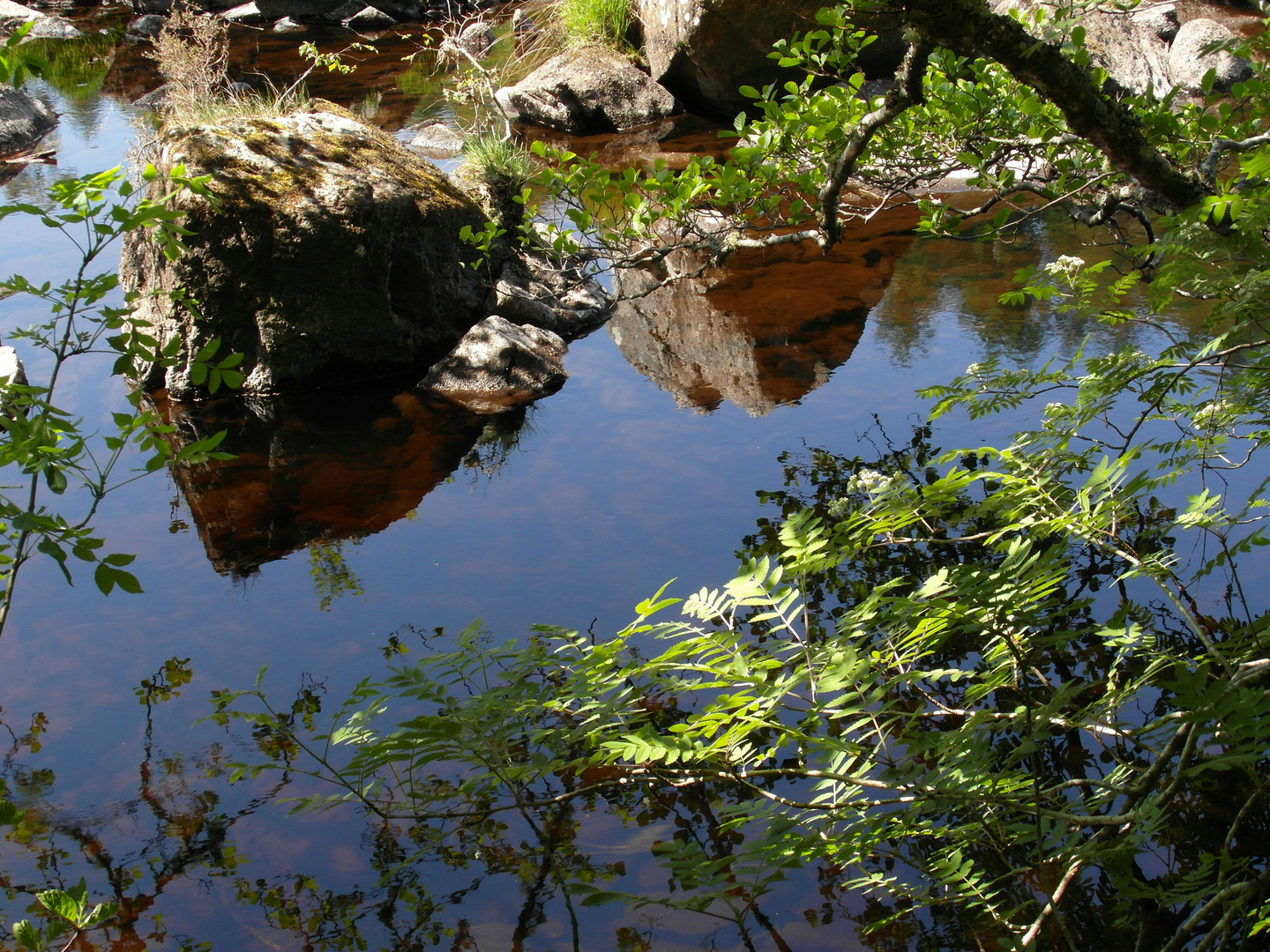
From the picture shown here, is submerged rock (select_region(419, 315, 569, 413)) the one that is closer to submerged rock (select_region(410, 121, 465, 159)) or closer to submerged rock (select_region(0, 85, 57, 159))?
submerged rock (select_region(410, 121, 465, 159))

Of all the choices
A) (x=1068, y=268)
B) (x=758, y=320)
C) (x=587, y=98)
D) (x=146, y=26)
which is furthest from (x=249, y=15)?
(x=1068, y=268)

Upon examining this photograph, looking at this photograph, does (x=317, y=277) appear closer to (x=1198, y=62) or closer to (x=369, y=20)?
(x=1198, y=62)

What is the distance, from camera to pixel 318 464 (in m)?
5.29

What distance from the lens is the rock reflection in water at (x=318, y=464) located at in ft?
15.4

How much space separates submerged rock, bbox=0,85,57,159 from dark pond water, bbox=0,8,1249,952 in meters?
3.84

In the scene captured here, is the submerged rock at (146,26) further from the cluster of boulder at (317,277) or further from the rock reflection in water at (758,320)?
the rock reflection in water at (758,320)

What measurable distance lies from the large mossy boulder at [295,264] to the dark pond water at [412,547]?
401mm

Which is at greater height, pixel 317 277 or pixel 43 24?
pixel 43 24

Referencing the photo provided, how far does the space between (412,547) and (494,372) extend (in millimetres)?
1841

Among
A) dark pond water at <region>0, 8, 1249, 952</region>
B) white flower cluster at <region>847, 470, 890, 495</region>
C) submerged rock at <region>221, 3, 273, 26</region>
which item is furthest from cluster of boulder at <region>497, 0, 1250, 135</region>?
submerged rock at <region>221, 3, 273, 26</region>

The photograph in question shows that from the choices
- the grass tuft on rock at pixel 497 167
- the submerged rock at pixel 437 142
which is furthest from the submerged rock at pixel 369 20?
the grass tuft on rock at pixel 497 167

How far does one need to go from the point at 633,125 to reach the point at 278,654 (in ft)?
31.7

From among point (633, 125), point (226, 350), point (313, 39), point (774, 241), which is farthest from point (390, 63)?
point (774, 241)

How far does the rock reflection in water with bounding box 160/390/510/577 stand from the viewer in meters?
4.69
